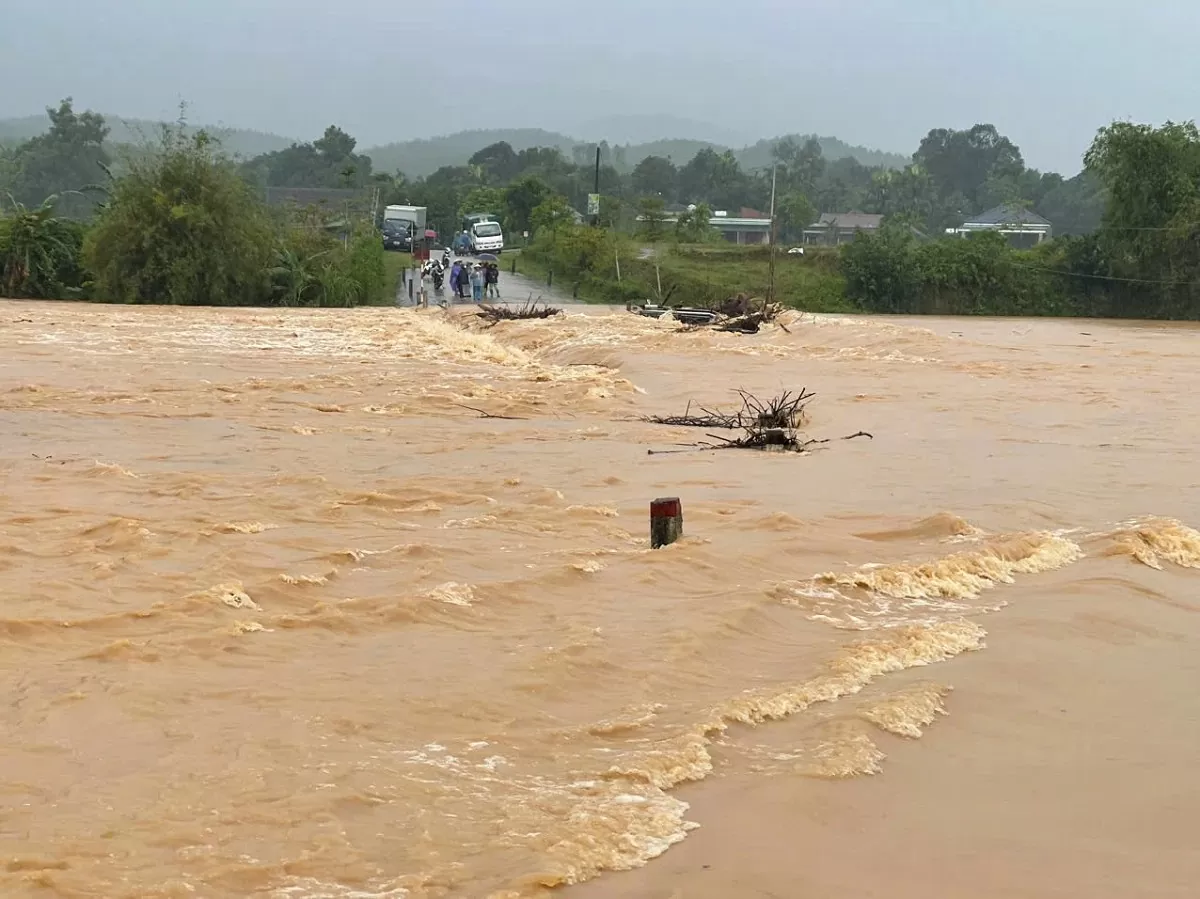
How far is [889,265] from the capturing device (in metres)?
46.4

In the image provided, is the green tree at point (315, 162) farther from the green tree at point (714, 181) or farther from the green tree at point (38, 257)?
the green tree at point (38, 257)

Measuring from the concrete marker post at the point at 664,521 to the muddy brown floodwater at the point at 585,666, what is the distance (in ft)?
0.90

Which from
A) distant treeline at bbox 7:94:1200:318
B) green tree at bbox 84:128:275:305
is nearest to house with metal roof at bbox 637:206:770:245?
distant treeline at bbox 7:94:1200:318

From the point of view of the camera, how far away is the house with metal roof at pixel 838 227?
70.4 metres

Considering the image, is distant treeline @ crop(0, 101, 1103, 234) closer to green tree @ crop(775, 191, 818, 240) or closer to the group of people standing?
green tree @ crop(775, 191, 818, 240)

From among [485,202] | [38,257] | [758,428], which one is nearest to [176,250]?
[38,257]

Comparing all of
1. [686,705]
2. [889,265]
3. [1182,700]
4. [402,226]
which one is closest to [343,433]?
[686,705]

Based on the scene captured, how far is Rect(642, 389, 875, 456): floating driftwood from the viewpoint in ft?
38.9

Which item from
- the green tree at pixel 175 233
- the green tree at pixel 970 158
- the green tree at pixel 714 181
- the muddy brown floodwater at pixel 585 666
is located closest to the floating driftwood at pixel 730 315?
the green tree at pixel 175 233

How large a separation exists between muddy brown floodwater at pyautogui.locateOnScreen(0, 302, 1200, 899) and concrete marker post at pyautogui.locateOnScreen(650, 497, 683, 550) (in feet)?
0.90

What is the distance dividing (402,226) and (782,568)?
52.8 metres

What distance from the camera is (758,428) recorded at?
12.7 metres

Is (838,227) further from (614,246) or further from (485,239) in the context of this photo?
(614,246)

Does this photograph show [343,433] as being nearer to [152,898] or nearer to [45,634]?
[45,634]
